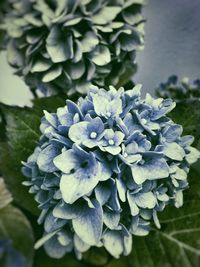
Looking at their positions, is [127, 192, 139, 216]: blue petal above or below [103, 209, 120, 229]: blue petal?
above

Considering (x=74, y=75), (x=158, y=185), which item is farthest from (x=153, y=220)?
(x=74, y=75)

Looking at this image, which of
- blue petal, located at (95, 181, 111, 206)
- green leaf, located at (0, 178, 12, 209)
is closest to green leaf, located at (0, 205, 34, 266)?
green leaf, located at (0, 178, 12, 209)

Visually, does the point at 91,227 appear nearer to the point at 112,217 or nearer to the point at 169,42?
the point at 112,217

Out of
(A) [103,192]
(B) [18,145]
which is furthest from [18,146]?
(A) [103,192]

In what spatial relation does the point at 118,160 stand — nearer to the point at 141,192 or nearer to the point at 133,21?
the point at 141,192

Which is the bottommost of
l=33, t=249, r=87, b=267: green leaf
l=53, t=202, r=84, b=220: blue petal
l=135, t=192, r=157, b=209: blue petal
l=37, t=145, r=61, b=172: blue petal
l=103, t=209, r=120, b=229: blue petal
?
l=33, t=249, r=87, b=267: green leaf

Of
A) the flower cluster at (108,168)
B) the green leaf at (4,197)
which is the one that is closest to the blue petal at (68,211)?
the flower cluster at (108,168)

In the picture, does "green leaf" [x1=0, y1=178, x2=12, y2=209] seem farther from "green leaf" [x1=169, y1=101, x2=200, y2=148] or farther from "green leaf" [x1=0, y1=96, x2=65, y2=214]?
"green leaf" [x1=169, y1=101, x2=200, y2=148]
